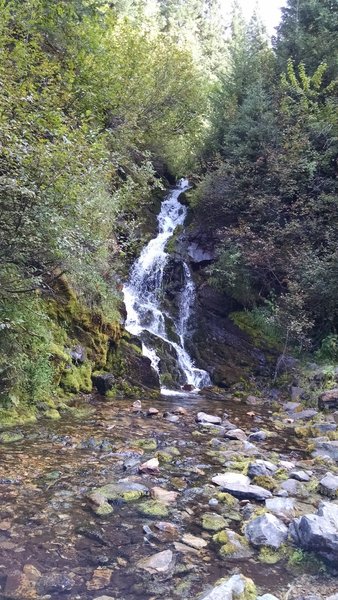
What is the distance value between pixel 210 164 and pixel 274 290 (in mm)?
5839

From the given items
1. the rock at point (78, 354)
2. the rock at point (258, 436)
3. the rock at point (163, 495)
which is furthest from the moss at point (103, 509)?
the rock at point (78, 354)

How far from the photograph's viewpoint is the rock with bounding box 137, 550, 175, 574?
3326 millimetres

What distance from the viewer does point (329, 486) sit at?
4.99 metres

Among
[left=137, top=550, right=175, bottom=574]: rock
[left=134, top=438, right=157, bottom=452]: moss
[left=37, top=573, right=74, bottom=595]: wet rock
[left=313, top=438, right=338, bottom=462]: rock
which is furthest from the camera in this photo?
[left=313, top=438, right=338, bottom=462]: rock

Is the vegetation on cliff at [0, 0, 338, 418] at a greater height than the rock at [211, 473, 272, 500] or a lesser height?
greater

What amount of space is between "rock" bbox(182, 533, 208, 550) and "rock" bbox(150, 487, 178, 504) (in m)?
0.68

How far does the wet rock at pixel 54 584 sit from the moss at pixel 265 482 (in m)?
2.61

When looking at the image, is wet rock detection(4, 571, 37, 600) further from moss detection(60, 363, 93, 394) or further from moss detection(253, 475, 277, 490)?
moss detection(60, 363, 93, 394)

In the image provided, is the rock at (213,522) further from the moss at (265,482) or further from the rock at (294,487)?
the rock at (294,487)

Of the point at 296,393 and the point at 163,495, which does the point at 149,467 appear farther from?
the point at 296,393

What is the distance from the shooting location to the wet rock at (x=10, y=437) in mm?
5746

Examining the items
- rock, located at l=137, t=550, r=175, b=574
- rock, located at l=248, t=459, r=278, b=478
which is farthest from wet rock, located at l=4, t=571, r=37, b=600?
rock, located at l=248, t=459, r=278, b=478

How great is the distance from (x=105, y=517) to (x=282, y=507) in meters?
1.76

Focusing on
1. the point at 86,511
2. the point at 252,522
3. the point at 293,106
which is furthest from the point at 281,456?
→ the point at 293,106
